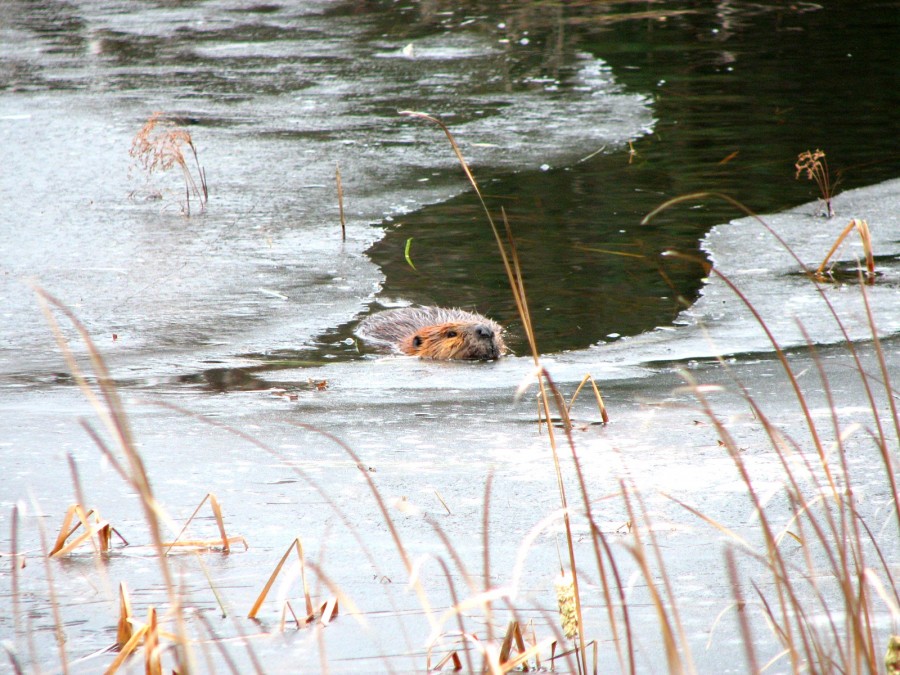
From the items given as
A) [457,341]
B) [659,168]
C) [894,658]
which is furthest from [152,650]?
[659,168]

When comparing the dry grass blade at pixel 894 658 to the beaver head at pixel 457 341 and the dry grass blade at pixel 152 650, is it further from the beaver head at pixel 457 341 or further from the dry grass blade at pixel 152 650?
the beaver head at pixel 457 341

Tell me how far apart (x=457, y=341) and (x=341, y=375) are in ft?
3.25

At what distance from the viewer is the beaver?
6.41 meters

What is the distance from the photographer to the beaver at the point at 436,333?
641 centimetres

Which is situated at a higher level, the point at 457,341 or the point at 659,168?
the point at 659,168

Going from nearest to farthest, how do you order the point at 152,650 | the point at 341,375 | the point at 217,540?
the point at 152,650, the point at 217,540, the point at 341,375

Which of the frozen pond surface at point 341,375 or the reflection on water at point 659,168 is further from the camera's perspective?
the reflection on water at point 659,168

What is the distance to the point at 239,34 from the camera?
1609 cm

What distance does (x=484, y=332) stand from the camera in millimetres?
6301

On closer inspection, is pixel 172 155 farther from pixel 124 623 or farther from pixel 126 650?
pixel 126 650

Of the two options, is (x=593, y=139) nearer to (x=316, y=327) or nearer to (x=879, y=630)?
(x=316, y=327)

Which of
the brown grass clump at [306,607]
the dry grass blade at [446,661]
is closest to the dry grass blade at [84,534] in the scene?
the brown grass clump at [306,607]

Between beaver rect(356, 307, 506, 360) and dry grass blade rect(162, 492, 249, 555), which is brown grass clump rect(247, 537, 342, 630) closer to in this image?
dry grass blade rect(162, 492, 249, 555)

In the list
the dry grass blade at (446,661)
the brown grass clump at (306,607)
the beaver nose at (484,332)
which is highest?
the beaver nose at (484,332)
